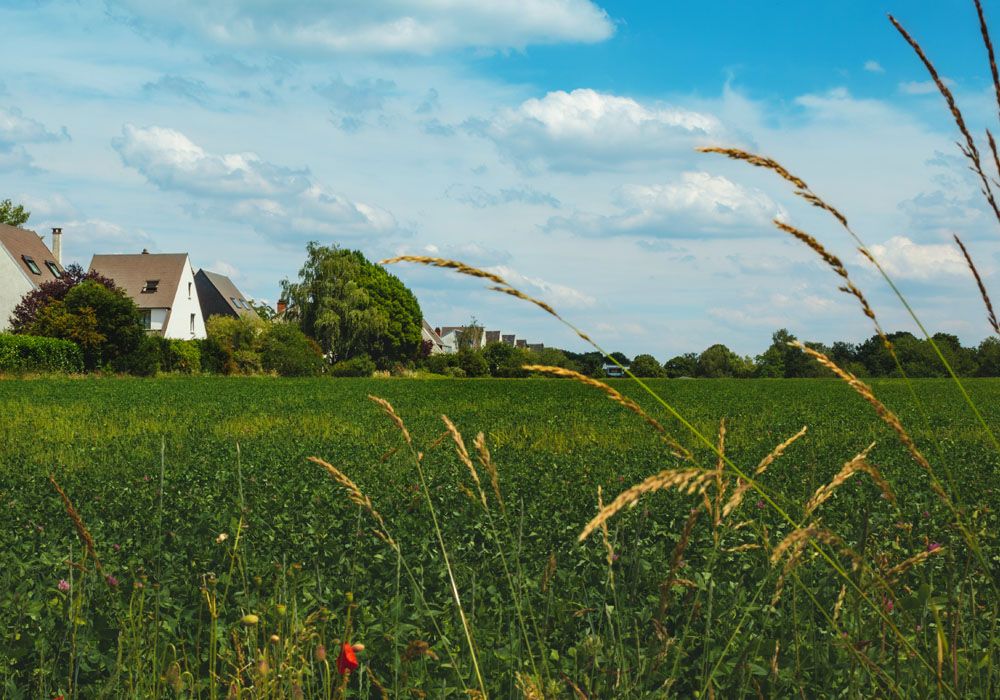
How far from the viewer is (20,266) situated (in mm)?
53750

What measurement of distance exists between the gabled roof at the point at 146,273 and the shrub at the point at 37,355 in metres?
23.9

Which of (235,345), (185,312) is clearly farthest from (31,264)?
(185,312)

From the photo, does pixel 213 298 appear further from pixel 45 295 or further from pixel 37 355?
pixel 37 355

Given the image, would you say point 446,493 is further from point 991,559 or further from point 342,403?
point 342,403

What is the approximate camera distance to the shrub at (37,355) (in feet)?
132

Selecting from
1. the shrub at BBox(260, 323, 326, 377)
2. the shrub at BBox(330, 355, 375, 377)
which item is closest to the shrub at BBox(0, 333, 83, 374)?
the shrub at BBox(260, 323, 326, 377)

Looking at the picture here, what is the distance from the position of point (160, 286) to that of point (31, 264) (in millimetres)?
13456

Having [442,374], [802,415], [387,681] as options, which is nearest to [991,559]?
[387,681]

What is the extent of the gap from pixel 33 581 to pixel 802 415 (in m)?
19.7

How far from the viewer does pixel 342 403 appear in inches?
968

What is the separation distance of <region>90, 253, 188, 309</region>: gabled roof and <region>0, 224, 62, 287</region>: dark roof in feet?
29.6

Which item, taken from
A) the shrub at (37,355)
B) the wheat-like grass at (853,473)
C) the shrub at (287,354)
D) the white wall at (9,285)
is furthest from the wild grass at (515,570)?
the shrub at (287,354)

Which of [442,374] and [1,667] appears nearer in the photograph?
[1,667]

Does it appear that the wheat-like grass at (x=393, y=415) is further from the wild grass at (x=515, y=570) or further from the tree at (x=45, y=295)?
the tree at (x=45, y=295)
